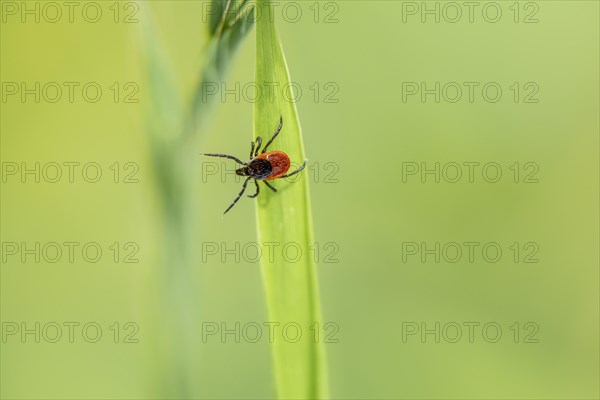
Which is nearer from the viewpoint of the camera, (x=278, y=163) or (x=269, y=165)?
(x=278, y=163)

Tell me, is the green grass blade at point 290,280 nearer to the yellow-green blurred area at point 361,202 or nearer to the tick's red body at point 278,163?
the tick's red body at point 278,163

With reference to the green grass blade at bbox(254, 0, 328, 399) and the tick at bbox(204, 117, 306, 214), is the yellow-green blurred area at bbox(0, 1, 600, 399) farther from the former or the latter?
the green grass blade at bbox(254, 0, 328, 399)

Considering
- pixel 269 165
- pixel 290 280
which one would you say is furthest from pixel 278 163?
pixel 290 280

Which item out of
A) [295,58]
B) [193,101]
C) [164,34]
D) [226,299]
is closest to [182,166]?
[193,101]

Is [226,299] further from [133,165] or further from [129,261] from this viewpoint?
[133,165]

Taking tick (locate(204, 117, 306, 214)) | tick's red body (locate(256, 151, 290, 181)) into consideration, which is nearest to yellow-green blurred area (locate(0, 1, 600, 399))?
tick (locate(204, 117, 306, 214))

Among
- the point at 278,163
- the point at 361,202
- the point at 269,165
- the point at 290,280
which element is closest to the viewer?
the point at 290,280

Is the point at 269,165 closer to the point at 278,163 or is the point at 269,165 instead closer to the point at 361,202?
the point at 278,163
